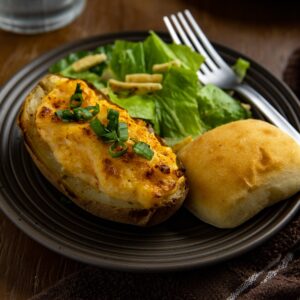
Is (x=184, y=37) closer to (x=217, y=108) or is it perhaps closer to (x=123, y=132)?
(x=217, y=108)

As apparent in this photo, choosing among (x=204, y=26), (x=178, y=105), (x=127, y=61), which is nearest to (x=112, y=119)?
(x=178, y=105)

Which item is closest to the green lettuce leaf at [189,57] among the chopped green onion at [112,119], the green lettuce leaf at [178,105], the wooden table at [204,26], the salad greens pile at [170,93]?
the salad greens pile at [170,93]

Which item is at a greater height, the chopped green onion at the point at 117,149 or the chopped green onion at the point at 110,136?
the chopped green onion at the point at 110,136

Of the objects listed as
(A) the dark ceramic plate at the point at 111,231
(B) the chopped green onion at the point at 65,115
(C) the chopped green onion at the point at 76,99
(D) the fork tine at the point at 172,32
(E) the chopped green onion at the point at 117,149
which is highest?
(D) the fork tine at the point at 172,32

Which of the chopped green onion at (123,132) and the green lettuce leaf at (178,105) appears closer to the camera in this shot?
the chopped green onion at (123,132)

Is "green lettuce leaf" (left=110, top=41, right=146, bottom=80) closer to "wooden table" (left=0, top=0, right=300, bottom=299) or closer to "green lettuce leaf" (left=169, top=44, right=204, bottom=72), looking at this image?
"green lettuce leaf" (left=169, top=44, right=204, bottom=72)

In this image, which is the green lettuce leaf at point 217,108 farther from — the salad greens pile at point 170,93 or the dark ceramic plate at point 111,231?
the dark ceramic plate at point 111,231

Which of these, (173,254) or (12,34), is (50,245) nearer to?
(173,254)
